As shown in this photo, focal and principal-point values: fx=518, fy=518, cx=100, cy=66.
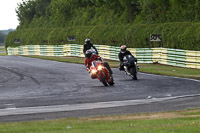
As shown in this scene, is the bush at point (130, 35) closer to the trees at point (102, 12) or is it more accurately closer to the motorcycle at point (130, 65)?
the trees at point (102, 12)

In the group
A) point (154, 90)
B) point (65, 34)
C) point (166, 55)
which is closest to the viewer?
point (154, 90)

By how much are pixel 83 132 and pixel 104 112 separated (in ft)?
14.1

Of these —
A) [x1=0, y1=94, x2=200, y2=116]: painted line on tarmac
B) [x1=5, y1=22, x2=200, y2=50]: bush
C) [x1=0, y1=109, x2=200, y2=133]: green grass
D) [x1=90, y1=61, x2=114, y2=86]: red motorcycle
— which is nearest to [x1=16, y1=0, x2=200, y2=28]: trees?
[x1=5, y1=22, x2=200, y2=50]: bush

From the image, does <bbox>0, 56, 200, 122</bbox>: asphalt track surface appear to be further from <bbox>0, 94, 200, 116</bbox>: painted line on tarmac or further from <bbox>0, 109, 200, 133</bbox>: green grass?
<bbox>0, 109, 200, 133</bbox>: green grass

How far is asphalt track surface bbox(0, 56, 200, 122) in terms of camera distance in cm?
1377

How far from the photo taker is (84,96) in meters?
Answer: 17.5

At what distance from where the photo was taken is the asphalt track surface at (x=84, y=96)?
45.2 feet

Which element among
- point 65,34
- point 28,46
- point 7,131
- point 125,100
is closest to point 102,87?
point 125,100

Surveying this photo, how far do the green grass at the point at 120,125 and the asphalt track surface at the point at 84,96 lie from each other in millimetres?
1139

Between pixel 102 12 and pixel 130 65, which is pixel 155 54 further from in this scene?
pixel 102 12

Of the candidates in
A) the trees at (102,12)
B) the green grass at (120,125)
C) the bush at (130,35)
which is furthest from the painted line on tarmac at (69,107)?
the trees at (102,12)

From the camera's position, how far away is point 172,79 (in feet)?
78.4

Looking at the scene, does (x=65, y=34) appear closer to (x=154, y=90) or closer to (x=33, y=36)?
(x=33, y=36)

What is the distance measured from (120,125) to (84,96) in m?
7.10
